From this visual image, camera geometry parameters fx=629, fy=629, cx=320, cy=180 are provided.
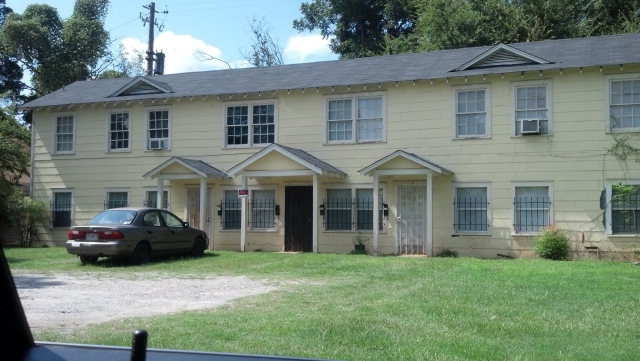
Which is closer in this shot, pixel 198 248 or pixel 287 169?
pixel 198 248

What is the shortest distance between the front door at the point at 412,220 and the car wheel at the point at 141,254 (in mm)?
7541

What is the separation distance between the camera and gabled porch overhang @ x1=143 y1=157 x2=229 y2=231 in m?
20.4

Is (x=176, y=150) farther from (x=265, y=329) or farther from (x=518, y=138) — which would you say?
(x=265, y=329)

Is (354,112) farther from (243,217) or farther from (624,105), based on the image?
(624,105)

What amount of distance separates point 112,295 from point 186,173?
34.2 ft

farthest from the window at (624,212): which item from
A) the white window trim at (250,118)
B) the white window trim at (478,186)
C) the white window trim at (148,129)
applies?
the white window trim at (148,129)

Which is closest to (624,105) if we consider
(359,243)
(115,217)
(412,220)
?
(412,220)

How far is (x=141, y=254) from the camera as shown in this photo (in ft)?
52.7

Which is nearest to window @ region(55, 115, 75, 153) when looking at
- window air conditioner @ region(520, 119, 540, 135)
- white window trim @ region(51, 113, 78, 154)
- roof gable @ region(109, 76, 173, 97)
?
white window trim @ region(51, 113, 78, 154)

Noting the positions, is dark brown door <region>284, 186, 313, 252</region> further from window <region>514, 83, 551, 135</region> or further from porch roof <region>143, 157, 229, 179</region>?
window <region>514, 83, 551, 135</region>

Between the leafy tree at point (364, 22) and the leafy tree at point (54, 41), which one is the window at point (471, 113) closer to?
the leafy tree at point (364, 22)

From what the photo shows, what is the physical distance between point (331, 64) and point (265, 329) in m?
16.3

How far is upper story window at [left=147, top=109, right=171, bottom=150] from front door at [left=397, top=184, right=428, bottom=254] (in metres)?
8.71

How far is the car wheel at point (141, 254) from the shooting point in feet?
51.9
